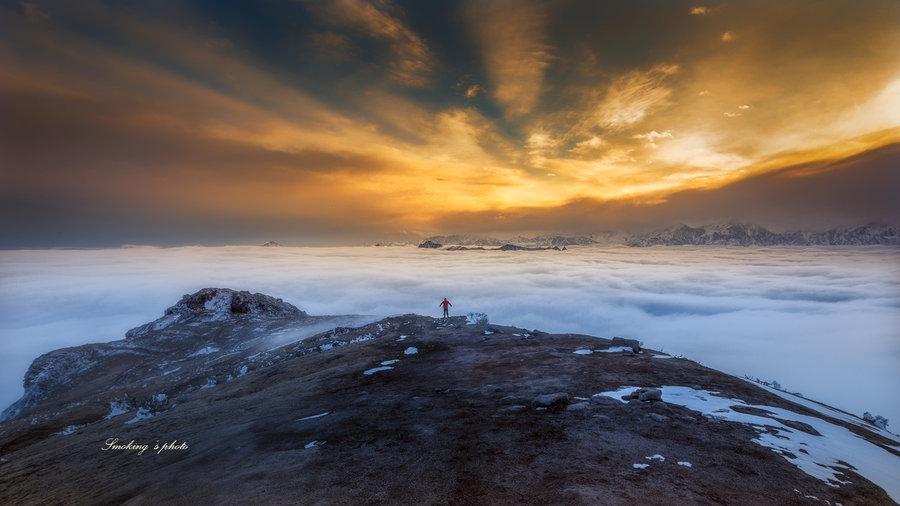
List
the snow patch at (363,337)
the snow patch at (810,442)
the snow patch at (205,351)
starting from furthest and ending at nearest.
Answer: the snow patch at (205,351), the snow patch at (363,337), the snow patch at (810,442)

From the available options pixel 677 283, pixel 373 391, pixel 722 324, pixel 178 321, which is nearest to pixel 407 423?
pixel 373 391

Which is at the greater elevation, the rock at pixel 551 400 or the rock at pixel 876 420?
the rock at pixel 551 400

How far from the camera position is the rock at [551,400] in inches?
518

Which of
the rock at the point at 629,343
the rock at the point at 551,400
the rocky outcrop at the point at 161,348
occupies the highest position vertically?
the rock at the point at 551,400

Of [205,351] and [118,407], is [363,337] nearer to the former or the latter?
[118,407]

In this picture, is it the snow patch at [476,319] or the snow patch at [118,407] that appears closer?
the snow patch at [118,407]

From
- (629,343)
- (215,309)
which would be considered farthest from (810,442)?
(215,309)

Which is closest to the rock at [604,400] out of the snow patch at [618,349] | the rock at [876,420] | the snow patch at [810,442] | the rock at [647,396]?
the snow patch at [810,442]

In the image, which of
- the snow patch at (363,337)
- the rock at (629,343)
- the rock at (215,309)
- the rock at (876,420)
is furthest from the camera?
the rock at (215,309)

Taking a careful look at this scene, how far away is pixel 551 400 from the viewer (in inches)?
519

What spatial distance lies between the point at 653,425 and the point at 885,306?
545ft

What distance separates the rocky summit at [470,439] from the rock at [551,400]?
2.5 inches

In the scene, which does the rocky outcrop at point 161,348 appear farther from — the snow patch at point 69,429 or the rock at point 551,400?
the rock at point 551,400

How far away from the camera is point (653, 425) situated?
11523 mm
